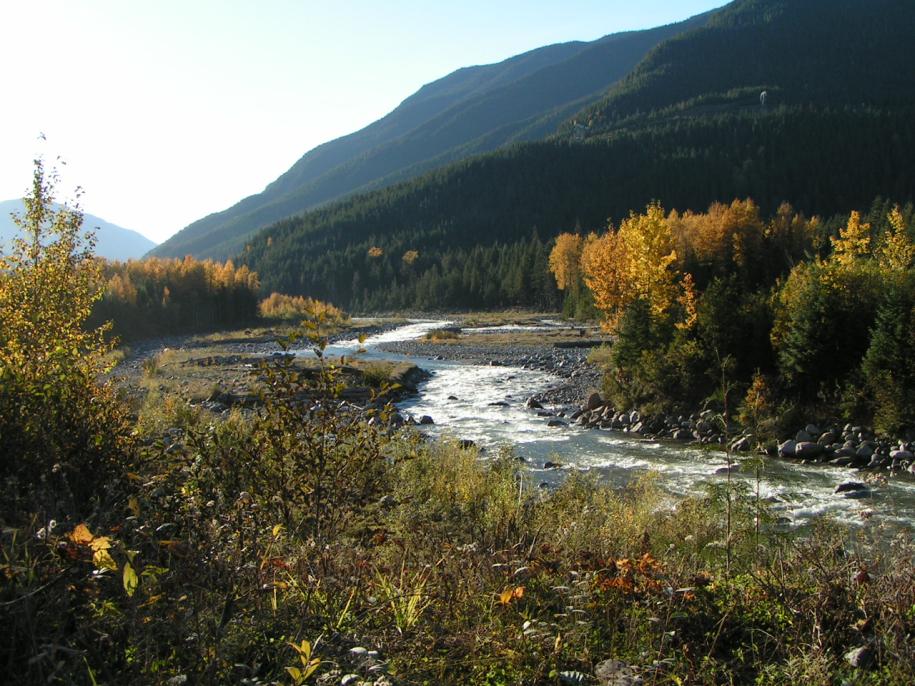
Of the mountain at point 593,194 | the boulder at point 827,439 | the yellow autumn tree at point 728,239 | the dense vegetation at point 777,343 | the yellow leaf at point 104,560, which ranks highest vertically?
the mountain at point 593,194

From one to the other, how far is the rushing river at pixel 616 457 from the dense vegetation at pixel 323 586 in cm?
106

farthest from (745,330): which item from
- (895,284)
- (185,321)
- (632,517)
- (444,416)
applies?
(185,321)

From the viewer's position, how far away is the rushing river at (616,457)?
13.2m

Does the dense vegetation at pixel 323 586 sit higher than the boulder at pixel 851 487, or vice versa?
the dense vegetation at pixel 323 586

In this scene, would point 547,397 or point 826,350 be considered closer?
point 826,350

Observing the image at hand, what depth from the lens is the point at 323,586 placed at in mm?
4453

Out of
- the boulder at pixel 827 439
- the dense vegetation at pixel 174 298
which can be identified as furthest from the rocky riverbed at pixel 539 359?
the dense vegetation at pixel 174 298

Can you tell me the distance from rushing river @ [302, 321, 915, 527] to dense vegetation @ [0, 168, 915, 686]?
1059 mm

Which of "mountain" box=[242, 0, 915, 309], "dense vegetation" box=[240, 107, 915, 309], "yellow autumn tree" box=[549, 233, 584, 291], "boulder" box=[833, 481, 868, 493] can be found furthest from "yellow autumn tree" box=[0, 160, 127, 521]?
"mountain" box=[242, 0, 915, 309]

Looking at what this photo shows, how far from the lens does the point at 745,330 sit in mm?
23953

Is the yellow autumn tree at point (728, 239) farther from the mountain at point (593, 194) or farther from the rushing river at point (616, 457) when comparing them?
the mountain at point (593, 194)

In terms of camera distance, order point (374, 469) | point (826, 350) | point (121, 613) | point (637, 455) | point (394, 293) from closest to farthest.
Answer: point (121, 613) → point (374, 469) → point (637, 455) → point (826, 350) → point (394, 293)

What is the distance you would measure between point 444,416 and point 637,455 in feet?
28.2

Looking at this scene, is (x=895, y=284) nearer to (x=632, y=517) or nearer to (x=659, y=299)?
(x=659, y=299)
